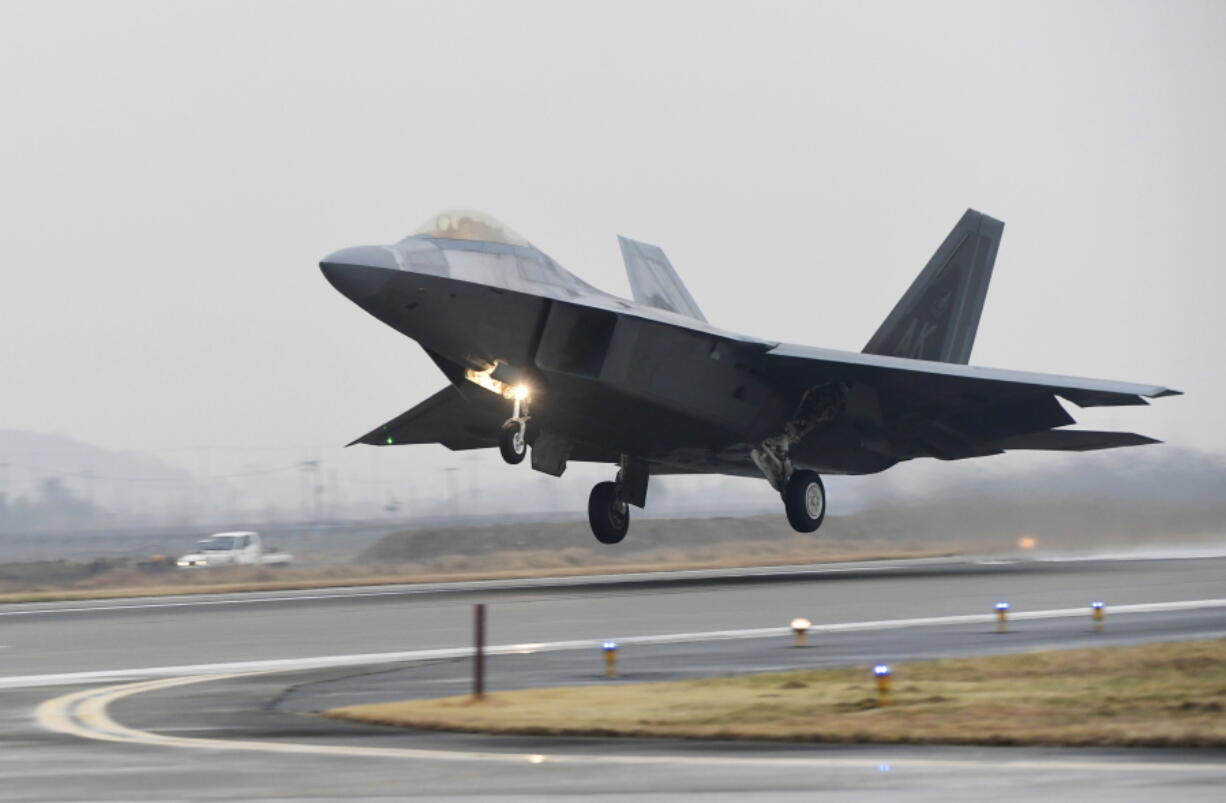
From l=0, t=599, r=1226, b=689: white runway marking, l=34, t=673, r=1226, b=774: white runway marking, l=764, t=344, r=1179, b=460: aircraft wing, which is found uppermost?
l=764, t=344, r=1179, b=460: aircraft wing

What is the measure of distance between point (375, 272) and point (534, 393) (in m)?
3.16

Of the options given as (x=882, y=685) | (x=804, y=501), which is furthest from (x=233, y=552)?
(x=882, y=685)

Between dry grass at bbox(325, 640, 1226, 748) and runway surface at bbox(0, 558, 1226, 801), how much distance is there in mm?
357

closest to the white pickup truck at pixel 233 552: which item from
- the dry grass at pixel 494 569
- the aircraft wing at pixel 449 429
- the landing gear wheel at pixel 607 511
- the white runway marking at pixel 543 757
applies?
Answer: the dry grass at pixel 494 569

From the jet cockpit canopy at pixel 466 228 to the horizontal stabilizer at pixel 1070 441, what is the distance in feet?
31.3

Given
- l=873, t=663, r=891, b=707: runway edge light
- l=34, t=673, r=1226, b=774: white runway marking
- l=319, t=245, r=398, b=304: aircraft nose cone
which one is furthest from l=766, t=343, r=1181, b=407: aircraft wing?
l=34, t=673, r=1226, b=774: white runway marking

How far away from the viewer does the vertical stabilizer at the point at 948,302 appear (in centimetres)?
2853

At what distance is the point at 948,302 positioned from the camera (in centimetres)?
2936

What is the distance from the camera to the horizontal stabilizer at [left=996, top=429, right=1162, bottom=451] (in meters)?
25.6

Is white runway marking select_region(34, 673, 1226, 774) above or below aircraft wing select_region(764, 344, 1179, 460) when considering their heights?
below

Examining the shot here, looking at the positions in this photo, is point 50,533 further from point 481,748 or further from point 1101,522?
point 481,748

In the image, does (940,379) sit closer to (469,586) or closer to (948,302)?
(948,302)

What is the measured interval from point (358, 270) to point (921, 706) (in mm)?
11562

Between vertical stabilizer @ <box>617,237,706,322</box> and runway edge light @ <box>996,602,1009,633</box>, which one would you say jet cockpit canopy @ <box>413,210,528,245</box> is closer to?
vertical stabilizer @ <box>617,237,706,322</box>
